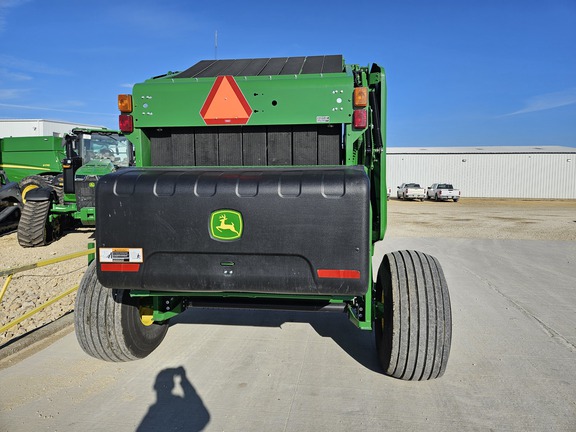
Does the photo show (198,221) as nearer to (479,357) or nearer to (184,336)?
(184,336)

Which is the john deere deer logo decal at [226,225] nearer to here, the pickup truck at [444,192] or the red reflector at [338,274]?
the red reflector at [338,274]

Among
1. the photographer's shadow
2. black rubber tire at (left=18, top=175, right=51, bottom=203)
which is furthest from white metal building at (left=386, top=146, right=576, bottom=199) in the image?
the photographer's shadow

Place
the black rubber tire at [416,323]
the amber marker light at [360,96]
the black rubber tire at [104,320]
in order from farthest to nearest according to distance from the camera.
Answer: the black rubber tire at [104,320] < the black rubber tire at [416,323] < the amber marker light at [360,96]

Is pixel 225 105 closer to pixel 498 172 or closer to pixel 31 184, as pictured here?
pixel 31 184

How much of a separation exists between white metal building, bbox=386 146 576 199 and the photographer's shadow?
39408 mm

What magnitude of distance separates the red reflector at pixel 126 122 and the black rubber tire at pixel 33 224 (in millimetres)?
7976

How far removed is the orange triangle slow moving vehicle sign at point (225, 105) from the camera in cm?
321

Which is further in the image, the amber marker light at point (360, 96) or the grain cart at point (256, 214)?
the amber marker light at point (360, 96)

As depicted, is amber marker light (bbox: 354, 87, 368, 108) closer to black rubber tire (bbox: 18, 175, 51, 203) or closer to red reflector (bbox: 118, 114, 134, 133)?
red reflector (bbox: 118, 114, 134, 133)

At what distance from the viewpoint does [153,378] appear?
11.4 feet

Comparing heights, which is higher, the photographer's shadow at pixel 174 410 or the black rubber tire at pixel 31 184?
the black rubber tire at pixel 31 184

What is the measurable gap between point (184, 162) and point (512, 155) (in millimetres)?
45495

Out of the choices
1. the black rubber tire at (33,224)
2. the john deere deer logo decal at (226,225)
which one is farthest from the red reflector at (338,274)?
the black rubber tire at (33,224)

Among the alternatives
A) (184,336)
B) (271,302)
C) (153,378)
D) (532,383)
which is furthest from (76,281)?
(532,383)
